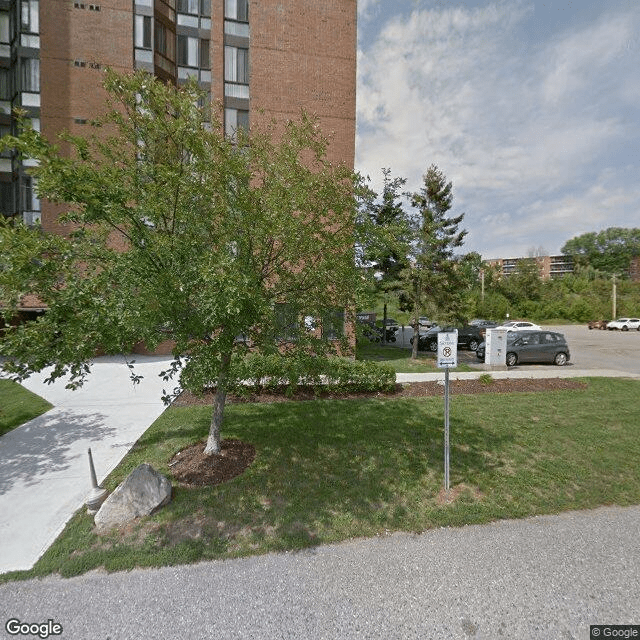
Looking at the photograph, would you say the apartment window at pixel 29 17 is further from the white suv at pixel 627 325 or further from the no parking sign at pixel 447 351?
the white suv at pixel 627 325

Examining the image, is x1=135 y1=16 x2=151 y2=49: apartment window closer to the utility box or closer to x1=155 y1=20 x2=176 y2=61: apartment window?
x1=155 y1=20 x2=176 y2=61: apartment window

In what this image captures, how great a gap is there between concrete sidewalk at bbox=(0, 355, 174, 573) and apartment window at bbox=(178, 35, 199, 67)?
1458cm

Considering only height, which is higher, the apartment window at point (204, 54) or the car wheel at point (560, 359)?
the apartment window at point (204, 54)

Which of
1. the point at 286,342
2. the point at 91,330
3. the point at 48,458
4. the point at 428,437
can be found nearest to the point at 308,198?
the point at 286,342

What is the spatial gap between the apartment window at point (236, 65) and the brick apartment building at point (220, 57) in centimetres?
4

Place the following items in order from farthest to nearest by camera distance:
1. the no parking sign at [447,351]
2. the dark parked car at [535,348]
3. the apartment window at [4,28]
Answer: the apartment window at [4,28], the dark parked car at [535,348], the no parking sign at [447,351]

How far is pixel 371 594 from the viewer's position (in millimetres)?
2758

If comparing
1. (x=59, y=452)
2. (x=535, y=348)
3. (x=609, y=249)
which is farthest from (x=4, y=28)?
(x=609, y=249)

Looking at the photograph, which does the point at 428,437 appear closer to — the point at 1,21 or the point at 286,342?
the point at 286,342

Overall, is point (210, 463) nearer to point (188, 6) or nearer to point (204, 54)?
point (204, 54)

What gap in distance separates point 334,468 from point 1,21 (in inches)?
922

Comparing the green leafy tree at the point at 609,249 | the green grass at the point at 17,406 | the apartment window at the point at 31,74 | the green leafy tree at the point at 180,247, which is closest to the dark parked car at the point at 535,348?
the green leafy tree at the point at 180,247

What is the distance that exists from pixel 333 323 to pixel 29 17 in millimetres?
19863

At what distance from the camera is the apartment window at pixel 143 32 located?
13.4 meters
